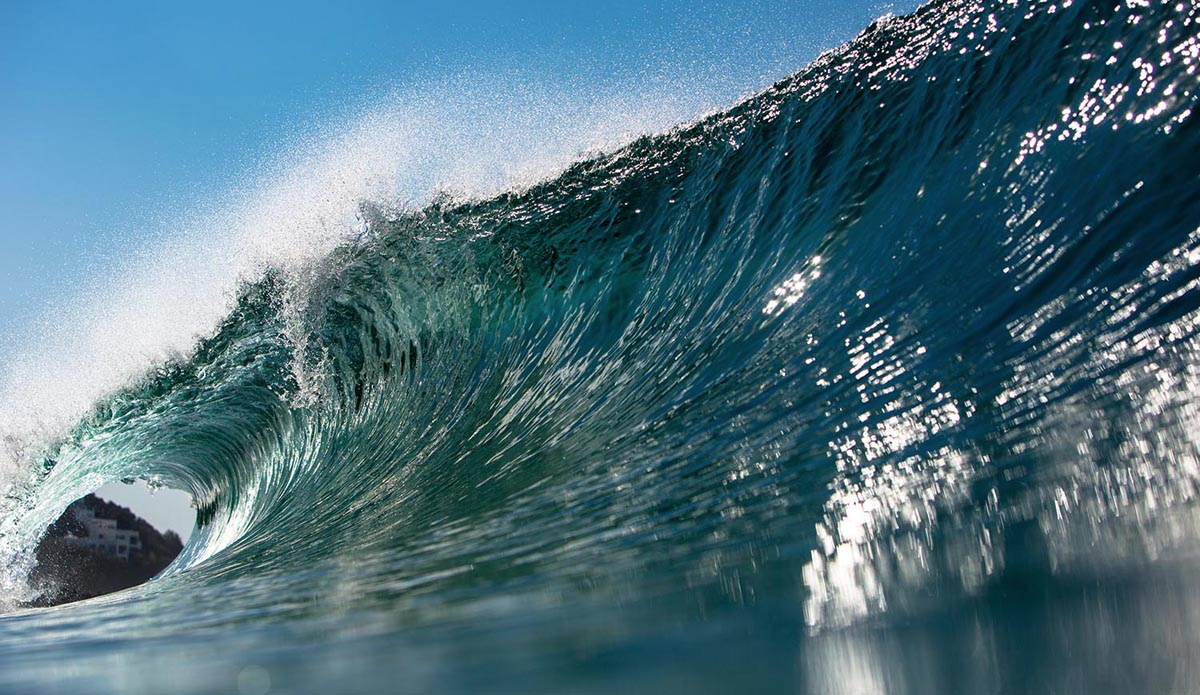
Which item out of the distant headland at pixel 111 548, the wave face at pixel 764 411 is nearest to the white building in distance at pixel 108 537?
the distant headland at pixel 111 548

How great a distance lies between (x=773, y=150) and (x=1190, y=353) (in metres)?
4.35

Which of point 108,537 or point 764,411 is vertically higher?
point 108,537

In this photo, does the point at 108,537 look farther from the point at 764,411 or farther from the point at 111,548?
the point at 764,411

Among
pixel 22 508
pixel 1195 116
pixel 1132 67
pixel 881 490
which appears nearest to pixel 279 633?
pixel 881 490

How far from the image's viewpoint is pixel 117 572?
26734 mm

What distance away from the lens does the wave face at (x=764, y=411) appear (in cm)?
154

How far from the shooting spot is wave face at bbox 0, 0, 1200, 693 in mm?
1540

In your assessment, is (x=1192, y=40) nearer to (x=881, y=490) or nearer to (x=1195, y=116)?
(x=1195, y=116)

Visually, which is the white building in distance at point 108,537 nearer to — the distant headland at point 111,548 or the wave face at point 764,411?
the distant headland at point 111,548

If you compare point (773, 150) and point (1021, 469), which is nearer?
point (1021, 469)

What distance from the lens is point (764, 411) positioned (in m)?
3.27

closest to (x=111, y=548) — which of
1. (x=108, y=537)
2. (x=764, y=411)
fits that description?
(x=108, y=537)

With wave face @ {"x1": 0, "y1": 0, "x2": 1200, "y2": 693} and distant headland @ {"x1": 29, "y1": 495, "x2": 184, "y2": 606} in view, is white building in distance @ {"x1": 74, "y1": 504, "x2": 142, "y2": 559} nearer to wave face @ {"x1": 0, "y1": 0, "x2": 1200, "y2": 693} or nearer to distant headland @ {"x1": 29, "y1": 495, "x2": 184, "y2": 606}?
distant headland @ {"x1": 29, "y1": 495, "x2": 184, "y2": 606}

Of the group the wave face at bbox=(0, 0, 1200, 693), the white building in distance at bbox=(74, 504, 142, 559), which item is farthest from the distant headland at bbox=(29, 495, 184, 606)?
the wave face at bbox=(0, 0, 1200, 693)
